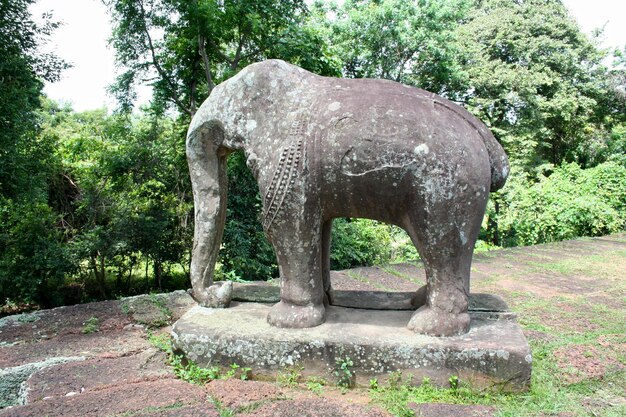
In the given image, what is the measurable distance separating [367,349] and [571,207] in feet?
26.5

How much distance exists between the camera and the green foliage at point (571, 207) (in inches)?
359

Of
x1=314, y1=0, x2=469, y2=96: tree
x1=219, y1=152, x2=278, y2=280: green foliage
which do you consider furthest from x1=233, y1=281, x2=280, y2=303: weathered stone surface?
x1=314, y1=0, x2=469, y2=96: tree

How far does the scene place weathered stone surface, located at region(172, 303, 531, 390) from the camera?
2500 millimetres

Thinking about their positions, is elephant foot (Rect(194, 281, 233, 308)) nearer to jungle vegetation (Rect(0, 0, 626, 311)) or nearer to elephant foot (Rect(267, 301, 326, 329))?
elephant foot (Rect(267, 301, 326, 329))

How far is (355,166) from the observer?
2.57 m

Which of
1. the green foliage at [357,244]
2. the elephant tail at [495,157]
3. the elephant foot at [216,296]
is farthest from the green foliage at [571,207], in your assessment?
the elephant foot at [216,296]

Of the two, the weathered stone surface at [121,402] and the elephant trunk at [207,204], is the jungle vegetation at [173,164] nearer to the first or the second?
the elephant trunk at [207,204]

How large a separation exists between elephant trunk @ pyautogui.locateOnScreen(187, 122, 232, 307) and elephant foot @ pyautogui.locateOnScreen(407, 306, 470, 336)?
4.03 feet

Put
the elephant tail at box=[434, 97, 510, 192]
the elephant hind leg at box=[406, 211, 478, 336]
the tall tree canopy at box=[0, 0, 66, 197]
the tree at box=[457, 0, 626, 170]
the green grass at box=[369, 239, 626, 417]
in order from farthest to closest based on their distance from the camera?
the tree at box=[457, 0, 626, 170]
the tall tree canopy at box=[0, 0, 66, 197]
the elephant tail at box=[434, 97, 510, 192]
the elephant hind leg at box=[406, 211, 478, 336]
the green grass at box=[369, 239, 626, 417]

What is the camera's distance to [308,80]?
2.87m

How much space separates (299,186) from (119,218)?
12.2ft

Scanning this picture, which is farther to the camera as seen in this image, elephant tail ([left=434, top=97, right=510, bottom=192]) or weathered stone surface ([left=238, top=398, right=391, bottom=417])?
elephant tail ([left=434, top=97, right=510, bottom=192])

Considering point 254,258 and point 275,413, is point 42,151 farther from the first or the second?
point 275,413

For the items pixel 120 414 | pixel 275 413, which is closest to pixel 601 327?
pixel 275 413
